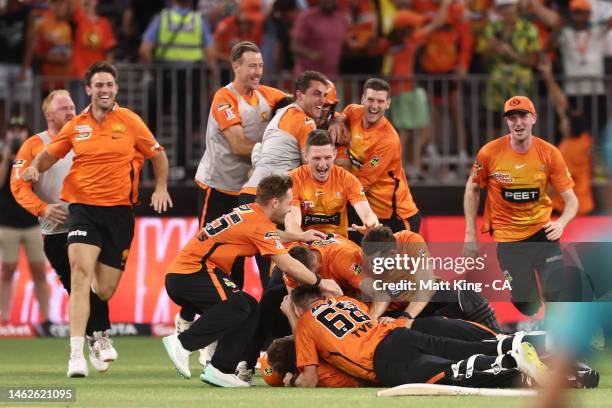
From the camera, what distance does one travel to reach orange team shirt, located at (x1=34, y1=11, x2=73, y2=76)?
1543 centimetres

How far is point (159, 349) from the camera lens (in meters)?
12.8

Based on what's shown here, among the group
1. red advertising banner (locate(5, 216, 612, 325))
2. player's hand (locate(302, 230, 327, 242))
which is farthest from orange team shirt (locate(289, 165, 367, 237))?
red advertising banner (locate(5, 216, 612, 325))

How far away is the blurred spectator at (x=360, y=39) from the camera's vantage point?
15.5 m

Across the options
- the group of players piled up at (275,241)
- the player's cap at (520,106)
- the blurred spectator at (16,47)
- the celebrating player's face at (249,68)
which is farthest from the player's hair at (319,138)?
the blurred spectator at (16,47)

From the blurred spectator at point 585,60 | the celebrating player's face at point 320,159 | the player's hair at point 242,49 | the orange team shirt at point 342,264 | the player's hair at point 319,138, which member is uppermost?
the blurred spectator at point 585,60

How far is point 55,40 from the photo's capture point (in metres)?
15.6

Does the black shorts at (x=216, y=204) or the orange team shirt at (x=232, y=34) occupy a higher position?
the orange team shirt at (x=232, y=34)

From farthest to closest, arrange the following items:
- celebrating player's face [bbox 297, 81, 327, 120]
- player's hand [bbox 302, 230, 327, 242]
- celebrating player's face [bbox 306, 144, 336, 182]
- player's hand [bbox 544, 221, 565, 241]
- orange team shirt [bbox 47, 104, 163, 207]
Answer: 1. celebrating player's face [bbox 297, 81, 327, 120]
2. player's hand [bbox 544, 221, 565, 241]
3. orange team shirt [bbox 47, 104, 163, 207]
4. celebrating player's face [bbox 306, 144, 336, 182]
5. player's hand [bbox 302, 230, 327, 242]

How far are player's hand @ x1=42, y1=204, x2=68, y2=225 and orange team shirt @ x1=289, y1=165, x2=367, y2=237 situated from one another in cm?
212

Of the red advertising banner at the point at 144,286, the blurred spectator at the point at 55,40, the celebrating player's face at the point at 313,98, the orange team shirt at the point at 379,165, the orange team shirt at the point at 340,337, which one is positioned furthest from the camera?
the blurred spectator at the point at 55,40

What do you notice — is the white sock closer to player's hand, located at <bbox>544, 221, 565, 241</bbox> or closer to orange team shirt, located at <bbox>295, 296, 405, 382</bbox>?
orange team shirt, located at <bbox>295, 296, 405, 382</bbox>

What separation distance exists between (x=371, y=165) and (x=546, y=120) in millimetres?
5255

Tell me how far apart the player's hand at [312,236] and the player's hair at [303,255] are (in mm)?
519

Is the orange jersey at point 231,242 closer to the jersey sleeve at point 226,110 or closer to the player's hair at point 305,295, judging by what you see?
the player's hair at point 305,295
